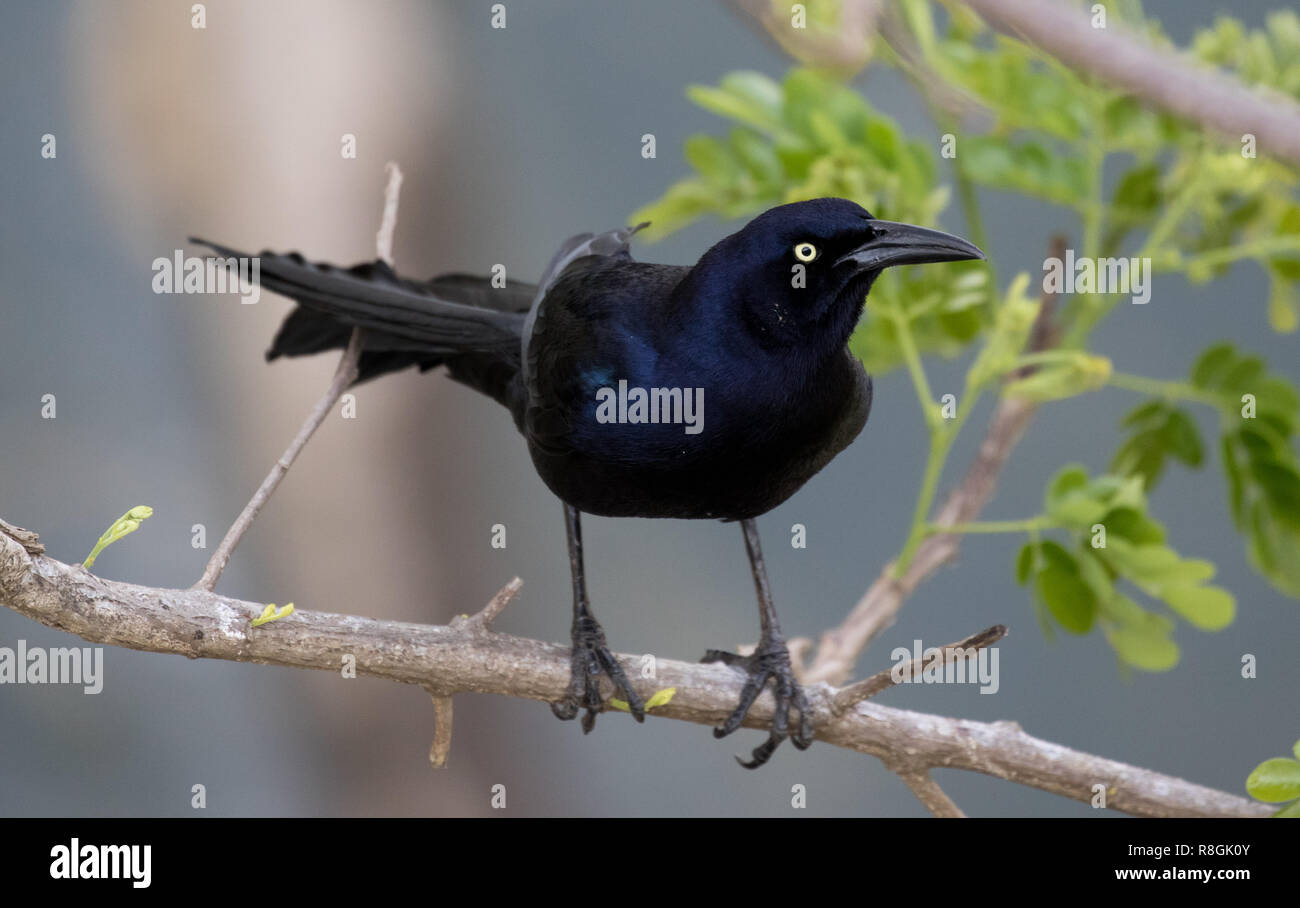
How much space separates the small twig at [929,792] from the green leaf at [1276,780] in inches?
16.6

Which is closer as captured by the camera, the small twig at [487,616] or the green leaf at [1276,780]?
the green leaf at [1276,780]

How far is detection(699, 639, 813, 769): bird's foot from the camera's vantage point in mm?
1840

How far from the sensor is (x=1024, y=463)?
14.5ft

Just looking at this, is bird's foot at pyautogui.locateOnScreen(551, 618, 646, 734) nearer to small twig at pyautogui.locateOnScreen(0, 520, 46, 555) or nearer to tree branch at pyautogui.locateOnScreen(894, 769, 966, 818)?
tree branch at pyautogui.locateOnScreen(894, 769, 966, 818)

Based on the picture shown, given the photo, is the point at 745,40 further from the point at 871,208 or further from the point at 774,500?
the point at 774,500

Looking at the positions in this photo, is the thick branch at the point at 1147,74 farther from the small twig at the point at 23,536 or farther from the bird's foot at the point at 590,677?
the small twig at the point at 23,536

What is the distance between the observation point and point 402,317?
1.92 metres

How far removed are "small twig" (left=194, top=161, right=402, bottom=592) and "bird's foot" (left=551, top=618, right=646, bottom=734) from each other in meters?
0.47

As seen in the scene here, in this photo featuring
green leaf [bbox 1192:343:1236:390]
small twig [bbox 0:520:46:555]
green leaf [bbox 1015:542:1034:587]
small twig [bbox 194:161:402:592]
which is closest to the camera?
small twig [bbox 0:520:46:555]

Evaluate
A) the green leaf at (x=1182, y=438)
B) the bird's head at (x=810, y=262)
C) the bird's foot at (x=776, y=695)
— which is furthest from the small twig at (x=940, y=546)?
the bird's head at (x=810, y=262)

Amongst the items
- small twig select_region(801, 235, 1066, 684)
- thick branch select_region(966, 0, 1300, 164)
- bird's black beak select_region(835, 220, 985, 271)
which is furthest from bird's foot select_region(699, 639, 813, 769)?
thick branch select_region(966, 0, 1300, 164)

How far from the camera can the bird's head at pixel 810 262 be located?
4.75ft

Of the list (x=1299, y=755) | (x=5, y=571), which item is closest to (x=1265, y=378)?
(x=1299, y=755)

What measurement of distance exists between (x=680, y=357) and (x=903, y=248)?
31 cm
